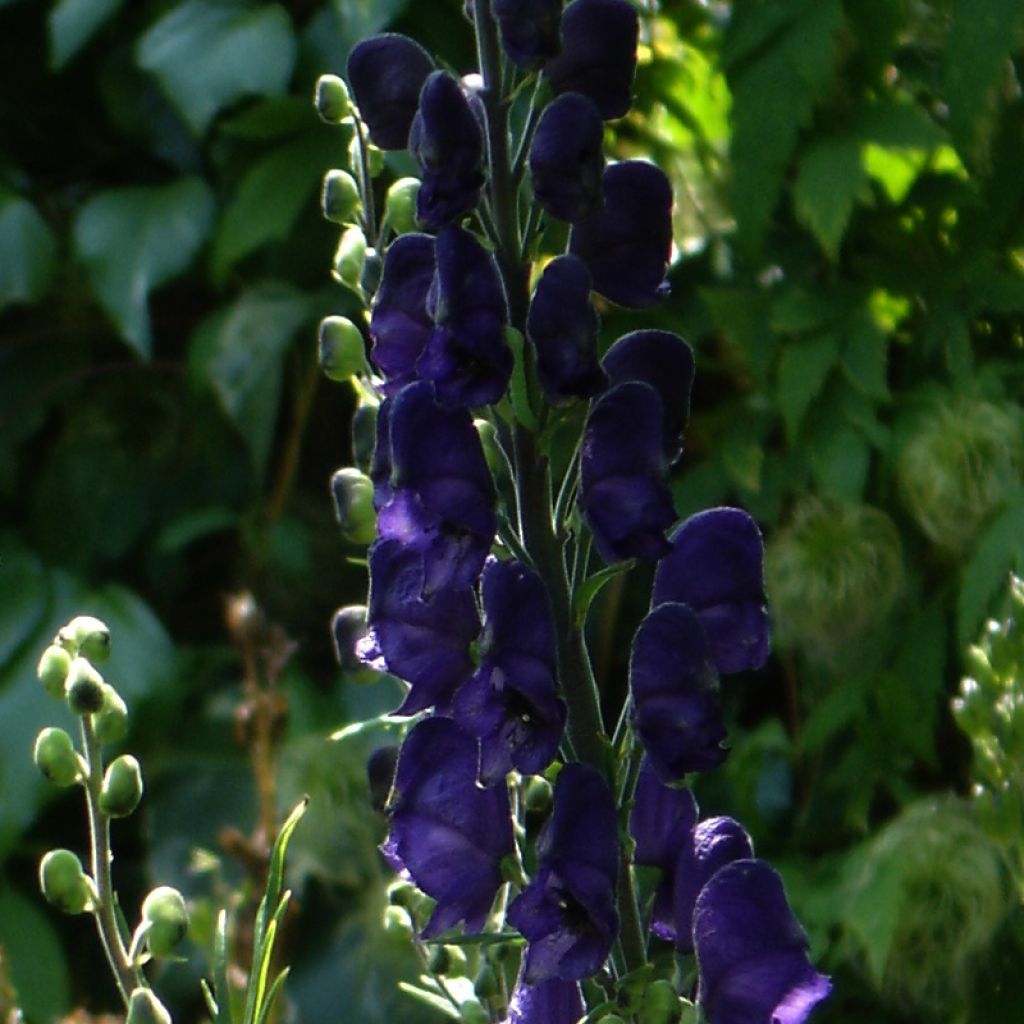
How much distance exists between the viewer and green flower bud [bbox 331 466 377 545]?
0.64 metres

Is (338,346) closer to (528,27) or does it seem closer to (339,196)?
(339,196)

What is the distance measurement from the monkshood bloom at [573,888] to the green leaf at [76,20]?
3.55ft

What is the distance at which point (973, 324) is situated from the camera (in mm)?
1214

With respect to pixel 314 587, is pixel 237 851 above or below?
above

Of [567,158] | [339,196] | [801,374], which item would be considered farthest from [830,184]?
[567,158]

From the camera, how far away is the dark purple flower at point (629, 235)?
0.55 metres

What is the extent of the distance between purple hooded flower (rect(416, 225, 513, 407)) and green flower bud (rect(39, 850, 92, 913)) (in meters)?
0.17

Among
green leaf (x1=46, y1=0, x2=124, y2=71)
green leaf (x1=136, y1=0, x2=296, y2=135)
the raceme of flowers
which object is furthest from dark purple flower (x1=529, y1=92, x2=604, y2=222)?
green leaf (x1=46, y1=0, x2=124, y2=71)

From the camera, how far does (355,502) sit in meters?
0.64

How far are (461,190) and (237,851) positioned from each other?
1.75ft

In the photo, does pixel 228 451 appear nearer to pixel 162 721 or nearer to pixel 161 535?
pixel 161 535

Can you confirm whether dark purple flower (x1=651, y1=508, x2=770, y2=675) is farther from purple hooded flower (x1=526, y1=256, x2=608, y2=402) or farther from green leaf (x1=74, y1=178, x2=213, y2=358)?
green leaf (x1=74, y1=178, x2=213, y2=358)

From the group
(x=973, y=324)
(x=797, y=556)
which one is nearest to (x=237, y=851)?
(x=797, y=556)

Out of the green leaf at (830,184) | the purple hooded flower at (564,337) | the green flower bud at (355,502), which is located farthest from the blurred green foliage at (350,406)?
the purple hooded flower at (564,337)
